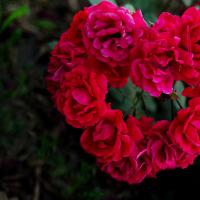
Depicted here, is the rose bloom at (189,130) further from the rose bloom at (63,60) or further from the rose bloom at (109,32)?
the rose bloom at (63,60)

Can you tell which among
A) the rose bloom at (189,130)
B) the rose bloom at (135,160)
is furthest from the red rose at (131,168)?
the rose bloom at (189,130)

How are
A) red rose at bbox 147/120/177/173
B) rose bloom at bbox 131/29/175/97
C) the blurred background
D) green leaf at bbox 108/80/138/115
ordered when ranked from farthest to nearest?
the blurred background, green leaf at bbox 108/80/138/115, red rose at bbox 147/120/177/173, rose bloom at bbox 131/29/175/97

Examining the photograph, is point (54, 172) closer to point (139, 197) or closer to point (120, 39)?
point (139, 197)

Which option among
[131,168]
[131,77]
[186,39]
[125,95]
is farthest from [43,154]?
[186,39]

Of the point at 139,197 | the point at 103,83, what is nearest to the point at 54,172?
the point at 139,197

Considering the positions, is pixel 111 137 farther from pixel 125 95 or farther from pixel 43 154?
pixel 43 154

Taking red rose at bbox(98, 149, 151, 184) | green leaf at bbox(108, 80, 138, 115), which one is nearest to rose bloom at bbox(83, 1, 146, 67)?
red rose at bbox(98, 149, 151, 184)

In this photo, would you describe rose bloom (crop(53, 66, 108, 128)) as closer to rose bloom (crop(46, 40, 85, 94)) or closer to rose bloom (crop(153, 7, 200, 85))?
rose bloom (crop(46, 40, 85, 94))
